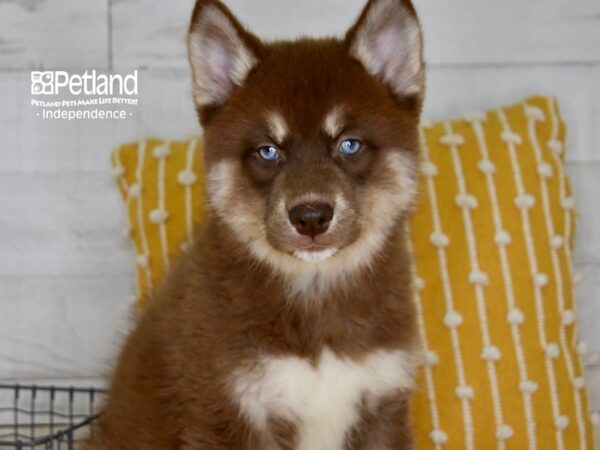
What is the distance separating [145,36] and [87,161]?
1.28 feet

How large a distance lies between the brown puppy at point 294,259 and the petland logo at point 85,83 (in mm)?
835

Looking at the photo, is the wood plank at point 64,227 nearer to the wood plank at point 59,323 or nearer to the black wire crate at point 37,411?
the wood plank at point 59,323

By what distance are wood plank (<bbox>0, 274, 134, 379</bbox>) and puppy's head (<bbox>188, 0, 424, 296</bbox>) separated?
3.10ft

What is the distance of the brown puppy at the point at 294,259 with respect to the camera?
1635 mm

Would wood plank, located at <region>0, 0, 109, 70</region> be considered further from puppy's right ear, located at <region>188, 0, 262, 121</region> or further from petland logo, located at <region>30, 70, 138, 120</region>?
puppy's right ear, located at <region>188, 0, 262, 121</region>

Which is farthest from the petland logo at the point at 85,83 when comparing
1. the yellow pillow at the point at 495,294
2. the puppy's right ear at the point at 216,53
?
the puppy's right ear at the point at 216,53

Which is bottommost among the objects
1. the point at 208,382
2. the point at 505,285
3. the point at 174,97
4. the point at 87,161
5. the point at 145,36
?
the point at 208,382

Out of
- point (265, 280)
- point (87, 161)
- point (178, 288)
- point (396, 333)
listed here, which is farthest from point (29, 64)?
point (396, 333)

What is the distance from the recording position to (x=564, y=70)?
8.38ft

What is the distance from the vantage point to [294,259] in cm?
172

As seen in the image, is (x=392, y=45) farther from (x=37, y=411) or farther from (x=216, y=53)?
(x=37, y=411)

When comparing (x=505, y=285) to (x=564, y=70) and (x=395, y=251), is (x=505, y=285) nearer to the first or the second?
(x=395, y=251)

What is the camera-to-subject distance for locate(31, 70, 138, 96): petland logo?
8.36ft

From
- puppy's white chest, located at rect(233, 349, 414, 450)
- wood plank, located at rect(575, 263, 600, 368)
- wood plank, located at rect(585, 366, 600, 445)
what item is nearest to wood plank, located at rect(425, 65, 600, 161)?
A: wood plank, located at rect(575, 263, 600, 368)
